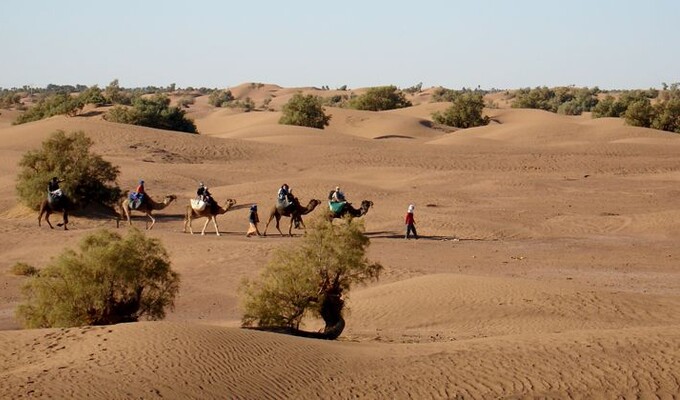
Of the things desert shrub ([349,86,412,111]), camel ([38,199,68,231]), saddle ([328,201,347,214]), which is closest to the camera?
saddle ([328,201,347,214])

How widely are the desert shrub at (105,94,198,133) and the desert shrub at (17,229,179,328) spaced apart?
146 ft

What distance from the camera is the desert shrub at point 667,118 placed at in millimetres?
68000

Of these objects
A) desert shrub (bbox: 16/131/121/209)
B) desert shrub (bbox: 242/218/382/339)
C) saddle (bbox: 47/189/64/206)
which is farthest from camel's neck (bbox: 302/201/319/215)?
desert shrub (bbox: 242/218/382/339)

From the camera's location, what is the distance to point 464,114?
78.9 m

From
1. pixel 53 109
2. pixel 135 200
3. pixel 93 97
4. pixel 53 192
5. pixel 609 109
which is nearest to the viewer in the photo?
pixel 53 192

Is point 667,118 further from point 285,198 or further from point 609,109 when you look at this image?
point 285,198

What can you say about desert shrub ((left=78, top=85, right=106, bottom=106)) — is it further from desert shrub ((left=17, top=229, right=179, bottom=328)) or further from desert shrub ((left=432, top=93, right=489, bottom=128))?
desert shrub ((left=17, top=229, right=179, bottom=328))

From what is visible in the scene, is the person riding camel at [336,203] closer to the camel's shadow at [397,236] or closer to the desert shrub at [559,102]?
the camel's shadow at [397,236]

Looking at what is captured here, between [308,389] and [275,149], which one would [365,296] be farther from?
[275,149]

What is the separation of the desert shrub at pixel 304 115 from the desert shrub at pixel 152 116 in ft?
29.5

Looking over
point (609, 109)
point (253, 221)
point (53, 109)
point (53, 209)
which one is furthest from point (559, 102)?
point (53, 209)

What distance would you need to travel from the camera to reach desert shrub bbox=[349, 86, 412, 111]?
3617 inches

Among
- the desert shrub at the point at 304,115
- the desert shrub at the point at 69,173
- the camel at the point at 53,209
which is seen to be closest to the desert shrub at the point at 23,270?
the camel at the point at 53,209

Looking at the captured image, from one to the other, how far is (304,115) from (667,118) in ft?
80.6
